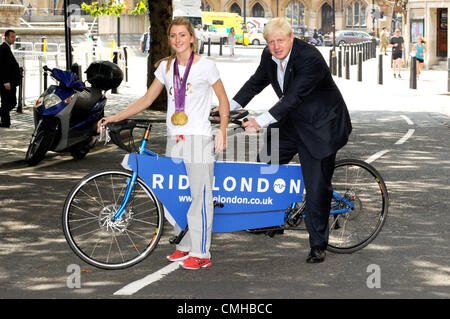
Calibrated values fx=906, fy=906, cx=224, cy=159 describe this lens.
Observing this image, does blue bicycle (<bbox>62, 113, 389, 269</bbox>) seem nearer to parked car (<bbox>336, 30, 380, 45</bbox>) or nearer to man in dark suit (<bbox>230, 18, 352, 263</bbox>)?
man in dark suit (<bbox>230, 18, 352, 263</bbox>)

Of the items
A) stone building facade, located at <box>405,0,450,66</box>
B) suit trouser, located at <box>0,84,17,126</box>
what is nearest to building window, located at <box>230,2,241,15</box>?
stone building facade, located at <box>405,0,450,66</box>

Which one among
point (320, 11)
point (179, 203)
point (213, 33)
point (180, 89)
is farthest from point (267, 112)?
point (320, 11)

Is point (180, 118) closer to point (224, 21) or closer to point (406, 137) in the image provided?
point (406, 137)

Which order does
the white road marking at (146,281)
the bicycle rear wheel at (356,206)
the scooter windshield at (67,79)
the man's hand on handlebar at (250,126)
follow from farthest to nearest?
the scooter windshield at (67,79)
the bicycle rear wheel at (356,206)
the man's hand on handlebar at (250,126)
the white road marking at (146,281)

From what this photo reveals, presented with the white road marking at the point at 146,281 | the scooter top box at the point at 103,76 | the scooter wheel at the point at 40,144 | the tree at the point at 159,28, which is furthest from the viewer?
the tree at the point at 159,28

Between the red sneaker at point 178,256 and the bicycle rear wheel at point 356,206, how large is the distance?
3.51ft

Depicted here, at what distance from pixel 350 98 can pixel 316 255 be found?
16.9 metres

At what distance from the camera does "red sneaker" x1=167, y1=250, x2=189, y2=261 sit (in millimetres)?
6422

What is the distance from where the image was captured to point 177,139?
6.07 m

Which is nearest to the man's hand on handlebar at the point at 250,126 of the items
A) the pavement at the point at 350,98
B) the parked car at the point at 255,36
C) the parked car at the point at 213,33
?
the pavement at the point at 350,98

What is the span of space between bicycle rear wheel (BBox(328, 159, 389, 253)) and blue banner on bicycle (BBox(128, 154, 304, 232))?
433 mm

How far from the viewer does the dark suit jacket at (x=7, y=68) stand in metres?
15.7

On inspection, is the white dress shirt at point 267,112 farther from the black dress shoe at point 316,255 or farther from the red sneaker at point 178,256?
the red sneaker at point 178,256

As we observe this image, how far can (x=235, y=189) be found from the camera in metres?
6.27
